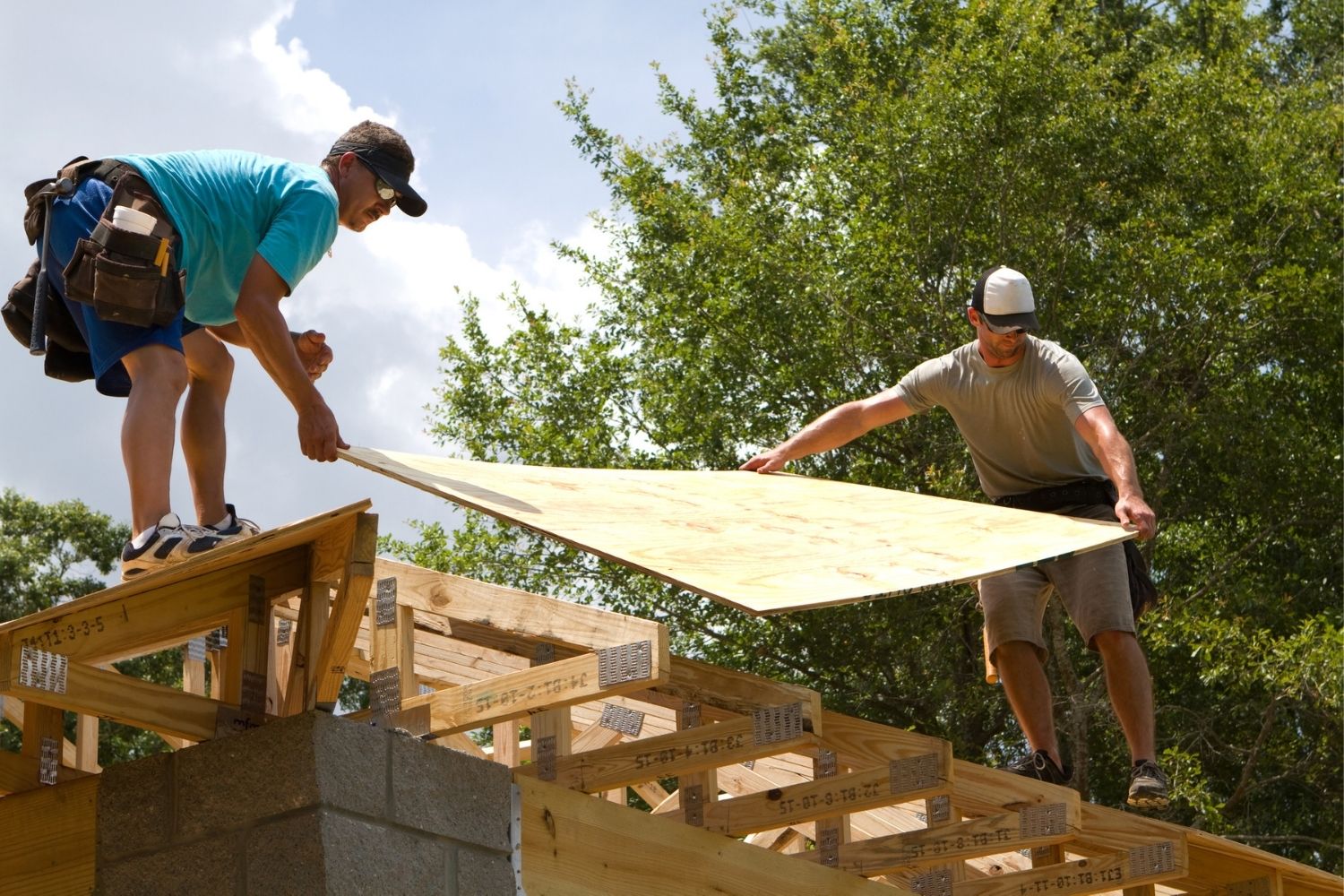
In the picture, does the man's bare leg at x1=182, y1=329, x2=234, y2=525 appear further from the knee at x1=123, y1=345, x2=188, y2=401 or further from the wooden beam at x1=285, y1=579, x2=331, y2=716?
the wooden beam at x1=285, y1=579, x2=331, y2=716

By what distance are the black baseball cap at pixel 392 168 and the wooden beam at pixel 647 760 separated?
1374 millimetres

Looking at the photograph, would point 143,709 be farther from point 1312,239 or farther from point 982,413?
point 1312,239

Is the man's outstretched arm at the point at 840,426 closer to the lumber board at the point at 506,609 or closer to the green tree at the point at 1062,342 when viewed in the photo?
the lumber board at the point at 506,609

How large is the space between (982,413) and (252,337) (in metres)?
2.40

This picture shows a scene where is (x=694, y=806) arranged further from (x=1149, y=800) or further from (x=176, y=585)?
(x=176, y=585)

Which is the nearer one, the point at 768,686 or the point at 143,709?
the point at 143,709

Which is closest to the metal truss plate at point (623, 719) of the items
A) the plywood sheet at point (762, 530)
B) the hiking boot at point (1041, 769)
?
the plywood sheet at point (762, 530)

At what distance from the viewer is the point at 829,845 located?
459 centimetres

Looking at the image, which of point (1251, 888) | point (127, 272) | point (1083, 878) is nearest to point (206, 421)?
point (127, 272)

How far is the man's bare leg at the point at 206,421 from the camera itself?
3.80m

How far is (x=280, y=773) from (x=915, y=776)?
5.38 feet

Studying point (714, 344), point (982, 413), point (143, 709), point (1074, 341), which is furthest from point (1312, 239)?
point (143, 709)

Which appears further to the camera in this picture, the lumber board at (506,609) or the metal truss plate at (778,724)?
the metal truss plate at (778,724)

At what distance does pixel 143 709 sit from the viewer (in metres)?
3.12
